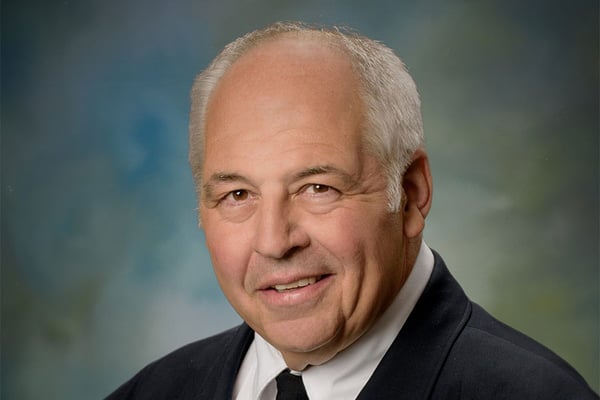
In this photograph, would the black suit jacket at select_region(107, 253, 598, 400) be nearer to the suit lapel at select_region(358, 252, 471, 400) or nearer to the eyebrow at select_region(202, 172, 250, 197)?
the suit lapel at select_region(358, 252, 471, 400)

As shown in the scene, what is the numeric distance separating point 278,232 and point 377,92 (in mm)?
556

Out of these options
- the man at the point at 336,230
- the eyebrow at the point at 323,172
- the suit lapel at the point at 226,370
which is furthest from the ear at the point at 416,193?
the suit lapel at the point at 226,370

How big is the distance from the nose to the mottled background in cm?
266

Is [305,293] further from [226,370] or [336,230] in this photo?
[226,370]

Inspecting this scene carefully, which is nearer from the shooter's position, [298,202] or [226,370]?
[298,202]

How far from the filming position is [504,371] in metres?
3.11

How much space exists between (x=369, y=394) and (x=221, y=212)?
29.4 inches

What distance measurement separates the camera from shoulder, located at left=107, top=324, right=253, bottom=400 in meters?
3.73

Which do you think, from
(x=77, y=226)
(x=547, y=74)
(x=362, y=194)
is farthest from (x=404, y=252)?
(x=77, y=226)

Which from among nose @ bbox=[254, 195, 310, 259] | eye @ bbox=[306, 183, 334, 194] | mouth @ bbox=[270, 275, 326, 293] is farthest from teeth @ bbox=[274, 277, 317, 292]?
eye @ bbox=[306, 183, 334, 194]

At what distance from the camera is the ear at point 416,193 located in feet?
10.9

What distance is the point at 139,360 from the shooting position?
5836mm

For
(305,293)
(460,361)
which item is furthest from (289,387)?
(460,361)

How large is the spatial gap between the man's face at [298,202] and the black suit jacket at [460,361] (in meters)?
0.16
